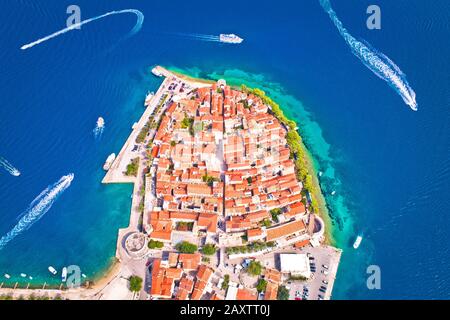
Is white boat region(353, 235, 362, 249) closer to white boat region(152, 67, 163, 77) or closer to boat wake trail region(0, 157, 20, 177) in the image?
white boat region(152, 67, 163, 77)

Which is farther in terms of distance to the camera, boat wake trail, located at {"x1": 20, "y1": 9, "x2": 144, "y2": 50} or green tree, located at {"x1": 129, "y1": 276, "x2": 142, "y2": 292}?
boat wake trail, located at {"x1": 20, "y1": 9, "x2": 144, "y2": 50}

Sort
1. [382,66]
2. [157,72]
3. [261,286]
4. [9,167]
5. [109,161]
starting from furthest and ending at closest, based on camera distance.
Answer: [157,72] < [382,66] < [109,161] < [9,167] < [261,286]

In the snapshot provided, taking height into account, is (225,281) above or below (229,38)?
below

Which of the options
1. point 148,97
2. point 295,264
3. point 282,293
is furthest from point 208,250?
point 148,97

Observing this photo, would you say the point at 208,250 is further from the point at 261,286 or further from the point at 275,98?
the point at 275,98

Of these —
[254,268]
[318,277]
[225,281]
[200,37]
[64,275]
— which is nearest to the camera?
[225,281]
